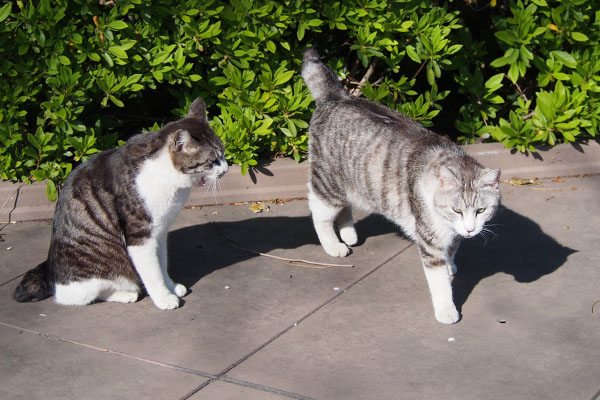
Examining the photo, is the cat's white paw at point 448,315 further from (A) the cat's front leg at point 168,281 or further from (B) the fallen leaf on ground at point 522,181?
(B) the fallen leaf on ground at point 522,181

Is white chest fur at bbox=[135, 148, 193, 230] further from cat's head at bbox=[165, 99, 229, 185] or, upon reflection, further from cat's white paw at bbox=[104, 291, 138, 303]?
cat's white paw at bbox=[104, 291, 138, 303]

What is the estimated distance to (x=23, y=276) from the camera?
4.96 m

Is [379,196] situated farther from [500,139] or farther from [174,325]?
[500,139]

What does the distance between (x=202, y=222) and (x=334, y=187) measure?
136cm

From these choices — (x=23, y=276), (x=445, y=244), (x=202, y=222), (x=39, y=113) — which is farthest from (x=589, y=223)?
(x=39, y=113)

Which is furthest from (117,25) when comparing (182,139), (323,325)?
(323,325)

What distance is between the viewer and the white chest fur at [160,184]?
14.6 ft

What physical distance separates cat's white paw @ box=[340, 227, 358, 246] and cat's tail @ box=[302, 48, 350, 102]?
3.45 feet

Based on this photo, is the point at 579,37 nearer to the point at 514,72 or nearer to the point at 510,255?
the point at 514,72

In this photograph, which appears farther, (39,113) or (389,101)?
(389,101)

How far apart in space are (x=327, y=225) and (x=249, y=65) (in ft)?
6.19

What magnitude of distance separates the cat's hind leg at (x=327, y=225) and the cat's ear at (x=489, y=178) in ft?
4.54

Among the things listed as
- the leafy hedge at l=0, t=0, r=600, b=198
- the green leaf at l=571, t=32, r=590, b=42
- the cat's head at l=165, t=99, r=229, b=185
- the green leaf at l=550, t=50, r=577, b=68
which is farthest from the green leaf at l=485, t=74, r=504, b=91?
the cat's head at l=165, t=99, r=229, b=185

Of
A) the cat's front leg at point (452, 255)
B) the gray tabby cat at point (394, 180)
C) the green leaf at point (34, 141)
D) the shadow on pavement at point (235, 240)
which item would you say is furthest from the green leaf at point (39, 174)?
the cat's front leg at point (452, 255)
